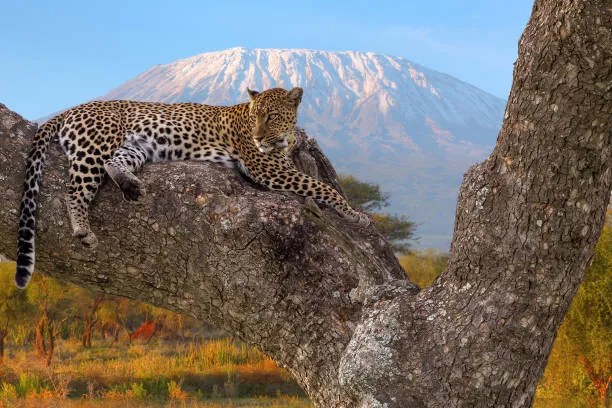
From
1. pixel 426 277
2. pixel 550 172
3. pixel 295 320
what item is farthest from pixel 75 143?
pixel 426 277

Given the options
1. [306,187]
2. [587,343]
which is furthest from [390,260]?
[587,343]

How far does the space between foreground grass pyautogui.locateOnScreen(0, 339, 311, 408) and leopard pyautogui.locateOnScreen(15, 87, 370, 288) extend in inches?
393

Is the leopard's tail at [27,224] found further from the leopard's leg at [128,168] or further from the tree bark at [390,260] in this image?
the leopard's leg at [128,168]

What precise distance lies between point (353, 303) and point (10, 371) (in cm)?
1888

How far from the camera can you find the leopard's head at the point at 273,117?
22.3 feet

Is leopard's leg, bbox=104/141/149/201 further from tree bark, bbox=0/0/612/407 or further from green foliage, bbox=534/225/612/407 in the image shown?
green foliage, bbox=534/225/612/407

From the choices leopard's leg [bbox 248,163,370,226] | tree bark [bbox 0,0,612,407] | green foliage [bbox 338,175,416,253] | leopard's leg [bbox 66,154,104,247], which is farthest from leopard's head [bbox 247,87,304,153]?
green foliage [bbox 338,175,416,253]

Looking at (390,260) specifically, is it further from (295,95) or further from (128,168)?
(295,95)

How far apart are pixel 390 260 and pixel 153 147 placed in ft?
6.28

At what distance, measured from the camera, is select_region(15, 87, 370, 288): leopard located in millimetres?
5152

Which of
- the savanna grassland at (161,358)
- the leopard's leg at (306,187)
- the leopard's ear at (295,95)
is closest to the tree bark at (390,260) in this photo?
the leopard's leg at (306,187)

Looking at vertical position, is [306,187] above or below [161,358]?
above

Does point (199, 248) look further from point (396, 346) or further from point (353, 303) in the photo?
point (396, 346)

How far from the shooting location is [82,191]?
17.1ft
